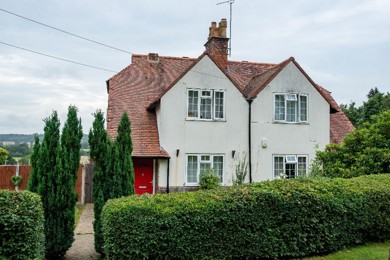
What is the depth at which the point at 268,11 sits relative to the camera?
13430 mm

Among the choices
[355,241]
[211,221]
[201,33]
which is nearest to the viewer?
[211,221]

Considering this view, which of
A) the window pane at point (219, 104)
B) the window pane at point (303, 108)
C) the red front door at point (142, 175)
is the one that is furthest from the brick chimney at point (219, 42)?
the red front door at point (142, 175)

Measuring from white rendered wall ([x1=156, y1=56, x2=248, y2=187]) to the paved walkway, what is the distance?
3961 millimetres

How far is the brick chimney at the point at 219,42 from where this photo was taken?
65.7 ft

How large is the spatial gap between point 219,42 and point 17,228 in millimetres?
16011

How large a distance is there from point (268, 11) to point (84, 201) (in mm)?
12626

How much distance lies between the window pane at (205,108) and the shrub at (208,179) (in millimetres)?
2589

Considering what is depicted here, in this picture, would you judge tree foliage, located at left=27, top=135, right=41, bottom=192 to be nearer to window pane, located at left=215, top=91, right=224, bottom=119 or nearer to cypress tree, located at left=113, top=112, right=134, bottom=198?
cypress tree, located at left=113, top=112, right=134, bottom=198

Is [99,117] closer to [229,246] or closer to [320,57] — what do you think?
[229,246]

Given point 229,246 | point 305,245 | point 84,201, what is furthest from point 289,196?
point 84,201

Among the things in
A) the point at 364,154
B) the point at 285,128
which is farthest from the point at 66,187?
the point at 285,128

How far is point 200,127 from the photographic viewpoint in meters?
17.3

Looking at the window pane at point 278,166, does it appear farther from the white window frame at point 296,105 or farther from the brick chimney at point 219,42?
the brick chimney at point 219,42

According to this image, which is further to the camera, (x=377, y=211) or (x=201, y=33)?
(x=201, y=33)
